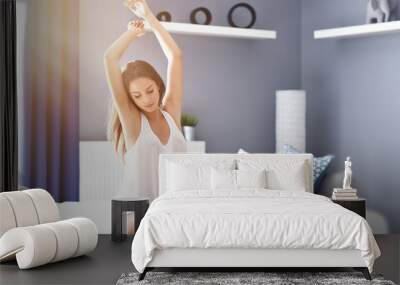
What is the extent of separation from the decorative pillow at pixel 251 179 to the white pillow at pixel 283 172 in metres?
0.11

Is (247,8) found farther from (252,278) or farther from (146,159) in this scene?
(252,278)

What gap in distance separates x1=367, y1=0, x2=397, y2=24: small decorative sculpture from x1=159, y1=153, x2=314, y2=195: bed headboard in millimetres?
1465

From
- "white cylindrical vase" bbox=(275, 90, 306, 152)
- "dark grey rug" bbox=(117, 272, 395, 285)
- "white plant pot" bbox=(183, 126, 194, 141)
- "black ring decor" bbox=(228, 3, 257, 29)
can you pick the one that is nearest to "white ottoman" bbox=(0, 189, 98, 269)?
"dark grey rug" bbox=(117, 272, 395, 285)

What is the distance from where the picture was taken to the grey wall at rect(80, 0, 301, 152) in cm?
743

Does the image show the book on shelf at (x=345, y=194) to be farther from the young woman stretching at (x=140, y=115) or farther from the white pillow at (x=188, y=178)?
the young woman stretching at (x=140, y=115)

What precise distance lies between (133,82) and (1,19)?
4.77 ft

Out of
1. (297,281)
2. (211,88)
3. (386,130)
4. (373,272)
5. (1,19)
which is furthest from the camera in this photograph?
(211,88)

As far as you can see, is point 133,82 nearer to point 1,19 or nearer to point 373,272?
point 1,19

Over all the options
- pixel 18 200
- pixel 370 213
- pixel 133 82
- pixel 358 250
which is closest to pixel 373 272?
pixel 358 250

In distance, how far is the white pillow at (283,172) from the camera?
638cm

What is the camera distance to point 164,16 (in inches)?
295

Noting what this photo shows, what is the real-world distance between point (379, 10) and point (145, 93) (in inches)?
92.9

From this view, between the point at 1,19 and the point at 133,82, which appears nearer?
the point at 1,19

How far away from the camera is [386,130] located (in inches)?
282
